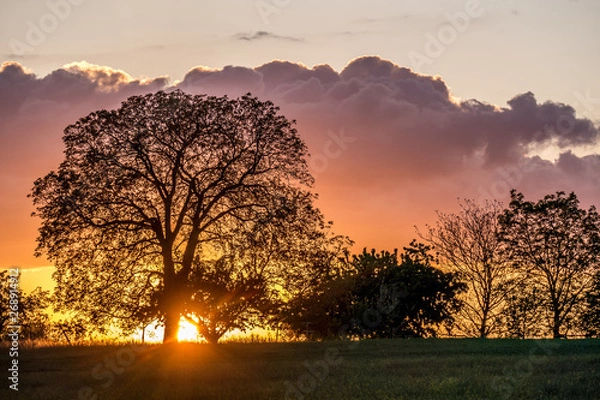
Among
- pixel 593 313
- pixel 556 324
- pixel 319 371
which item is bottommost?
pixel 319 371

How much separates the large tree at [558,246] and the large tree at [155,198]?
26.9m

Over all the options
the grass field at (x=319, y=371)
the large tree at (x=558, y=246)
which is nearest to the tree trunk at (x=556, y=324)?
the large tree at (x=558, y=246)

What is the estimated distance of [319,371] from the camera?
84.8 ft

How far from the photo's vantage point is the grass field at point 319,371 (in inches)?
834

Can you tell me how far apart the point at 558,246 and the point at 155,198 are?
120 ft

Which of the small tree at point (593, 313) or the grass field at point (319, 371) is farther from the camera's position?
the small tree at point (593, 313)

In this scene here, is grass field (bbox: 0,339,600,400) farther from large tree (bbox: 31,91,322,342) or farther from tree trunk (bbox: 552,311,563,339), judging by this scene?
tree trunk (bbox: 552,311,563,339)

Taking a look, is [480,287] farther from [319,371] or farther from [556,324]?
[319,371]

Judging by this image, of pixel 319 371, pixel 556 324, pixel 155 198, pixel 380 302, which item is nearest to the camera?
pixel 319 371

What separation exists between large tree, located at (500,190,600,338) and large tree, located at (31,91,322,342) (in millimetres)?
26936

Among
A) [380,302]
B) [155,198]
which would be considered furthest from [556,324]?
[155,198]

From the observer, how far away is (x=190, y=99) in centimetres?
3981

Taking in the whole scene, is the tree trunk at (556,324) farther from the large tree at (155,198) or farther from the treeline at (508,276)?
the large tree at (155,198)

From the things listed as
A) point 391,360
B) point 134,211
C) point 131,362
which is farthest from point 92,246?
point 391,360
